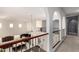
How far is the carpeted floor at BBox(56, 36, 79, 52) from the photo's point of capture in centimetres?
150

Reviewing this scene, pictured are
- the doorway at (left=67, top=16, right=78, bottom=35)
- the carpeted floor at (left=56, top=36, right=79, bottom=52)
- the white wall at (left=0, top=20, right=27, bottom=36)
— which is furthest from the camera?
the doorway at (left=67, top=16, right=78, bottom=35)

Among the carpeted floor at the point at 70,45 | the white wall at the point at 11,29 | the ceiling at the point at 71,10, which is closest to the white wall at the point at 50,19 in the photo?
the ceiling at the point at 71,10

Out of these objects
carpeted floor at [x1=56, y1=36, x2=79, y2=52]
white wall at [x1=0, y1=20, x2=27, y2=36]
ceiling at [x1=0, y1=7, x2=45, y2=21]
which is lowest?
carpeted floor at [x1=56, y1=36, x2=79, y2=52]

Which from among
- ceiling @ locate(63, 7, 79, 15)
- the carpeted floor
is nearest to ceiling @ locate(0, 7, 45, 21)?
ceiling @ locate(63, 7, 79, 15)

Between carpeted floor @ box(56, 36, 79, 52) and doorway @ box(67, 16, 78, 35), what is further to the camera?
doorway @ box(67, 16, 78, 35)

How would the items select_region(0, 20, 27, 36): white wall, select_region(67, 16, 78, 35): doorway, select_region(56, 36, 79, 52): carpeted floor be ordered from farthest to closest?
select_region(67, 16, 78, 35): doorway
select_region(56, 36, 79, 52): carpeted floor
select_region(0, 20, 27, 36): white wall

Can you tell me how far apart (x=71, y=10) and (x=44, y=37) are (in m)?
0.60

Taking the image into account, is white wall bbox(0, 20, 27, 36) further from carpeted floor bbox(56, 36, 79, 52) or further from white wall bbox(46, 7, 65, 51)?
carpeted floor bbox(56, 36, 79, 52)

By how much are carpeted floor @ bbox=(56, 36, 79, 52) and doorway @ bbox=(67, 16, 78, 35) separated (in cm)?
9

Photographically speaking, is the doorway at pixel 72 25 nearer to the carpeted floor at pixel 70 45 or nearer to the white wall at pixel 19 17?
the carpeted floor at pixel 70 45

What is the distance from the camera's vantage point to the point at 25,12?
149 cm

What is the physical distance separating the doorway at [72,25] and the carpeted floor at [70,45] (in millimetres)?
91

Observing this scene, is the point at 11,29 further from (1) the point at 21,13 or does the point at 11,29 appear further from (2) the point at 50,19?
(2) the point at 50,19
